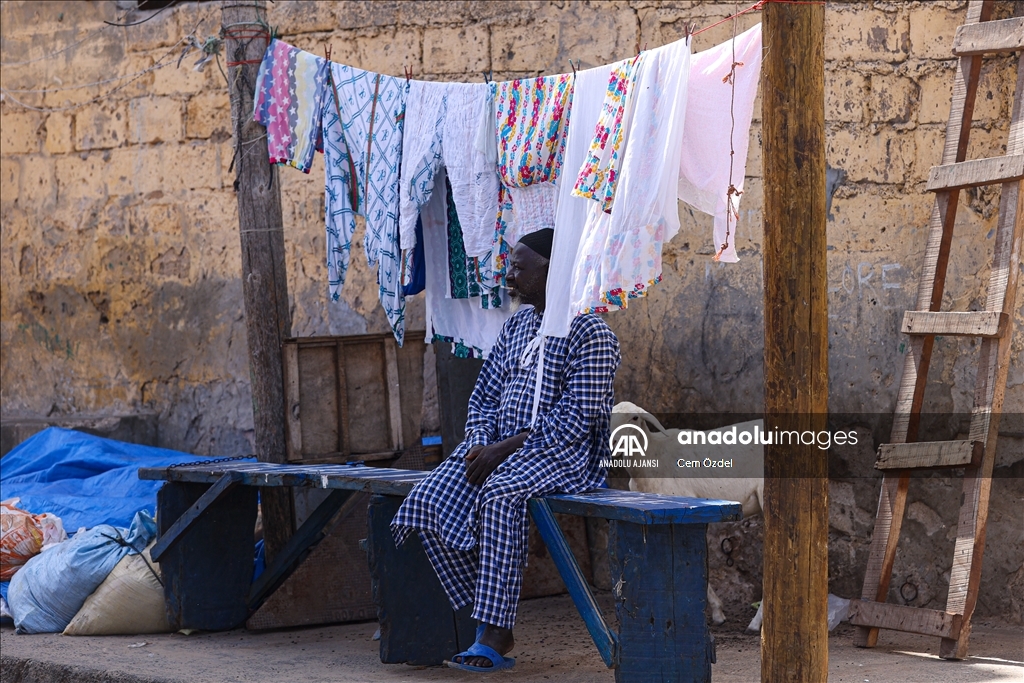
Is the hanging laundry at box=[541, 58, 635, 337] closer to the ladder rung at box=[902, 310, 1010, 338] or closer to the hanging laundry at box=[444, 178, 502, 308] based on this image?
the hanging laundry at box=[444, 178, 502, 308]

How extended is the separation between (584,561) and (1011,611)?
6.65ft

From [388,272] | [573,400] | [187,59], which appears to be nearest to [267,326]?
[388,272]

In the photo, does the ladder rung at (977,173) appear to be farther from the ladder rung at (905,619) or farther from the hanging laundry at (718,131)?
the ladder rung at (905,619)

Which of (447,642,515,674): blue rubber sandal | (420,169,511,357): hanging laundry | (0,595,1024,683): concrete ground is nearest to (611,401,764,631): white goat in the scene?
(0,595,1024,683): concrete ground

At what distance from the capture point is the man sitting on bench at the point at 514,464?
4.35 meters

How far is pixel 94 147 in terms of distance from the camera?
297 inches

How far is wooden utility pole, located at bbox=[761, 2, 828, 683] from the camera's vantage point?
3521 millimetres

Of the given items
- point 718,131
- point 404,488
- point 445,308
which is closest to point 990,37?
point 718,131

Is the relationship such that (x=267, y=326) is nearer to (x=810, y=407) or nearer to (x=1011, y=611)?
(x=810, y=407)

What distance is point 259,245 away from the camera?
Answer: 19.0ft

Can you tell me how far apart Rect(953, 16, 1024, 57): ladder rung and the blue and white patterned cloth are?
2.41 metres

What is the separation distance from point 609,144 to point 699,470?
185 centimetres

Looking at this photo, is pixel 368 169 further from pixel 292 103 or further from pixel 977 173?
pixel 977 173

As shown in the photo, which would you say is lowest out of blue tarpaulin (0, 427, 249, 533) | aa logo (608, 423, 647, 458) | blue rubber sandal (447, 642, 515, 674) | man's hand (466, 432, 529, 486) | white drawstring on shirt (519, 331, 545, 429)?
blue rubber sandal (447, 642, 515, 674)
